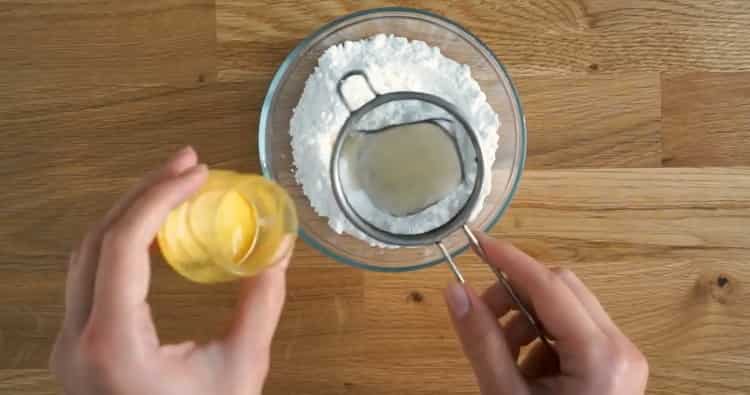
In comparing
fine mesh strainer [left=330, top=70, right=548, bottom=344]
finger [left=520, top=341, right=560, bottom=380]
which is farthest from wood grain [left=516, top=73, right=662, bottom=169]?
finger [left=520, top=341, right=560, bottom=380]

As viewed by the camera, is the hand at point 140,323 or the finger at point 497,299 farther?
the finger at point 497,299

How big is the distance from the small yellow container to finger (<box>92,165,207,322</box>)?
0.05 m

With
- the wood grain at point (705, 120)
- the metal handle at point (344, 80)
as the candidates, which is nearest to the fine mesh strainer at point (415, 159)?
the metal handle at point (344, 80)

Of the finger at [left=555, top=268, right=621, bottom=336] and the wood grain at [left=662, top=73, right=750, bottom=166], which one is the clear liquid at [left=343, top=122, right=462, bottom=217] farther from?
the wood grain at [left=662, top=73, right=750, bottom=166]

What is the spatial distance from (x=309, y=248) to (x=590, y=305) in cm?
30

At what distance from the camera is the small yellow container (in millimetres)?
501

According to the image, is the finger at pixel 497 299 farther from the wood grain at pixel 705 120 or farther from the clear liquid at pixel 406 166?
the wood grain at pixel 705 120

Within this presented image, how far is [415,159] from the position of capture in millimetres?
620

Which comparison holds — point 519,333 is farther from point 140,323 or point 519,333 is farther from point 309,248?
point 140,323

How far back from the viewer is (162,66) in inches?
27.5

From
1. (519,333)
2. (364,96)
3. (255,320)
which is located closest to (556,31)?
(364,96)

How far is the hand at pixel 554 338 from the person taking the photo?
0.51 metres

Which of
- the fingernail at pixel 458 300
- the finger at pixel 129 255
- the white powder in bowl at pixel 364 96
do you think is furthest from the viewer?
the white powder in bowl at pixel 364 96

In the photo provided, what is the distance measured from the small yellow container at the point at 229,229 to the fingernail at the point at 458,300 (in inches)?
5.9
